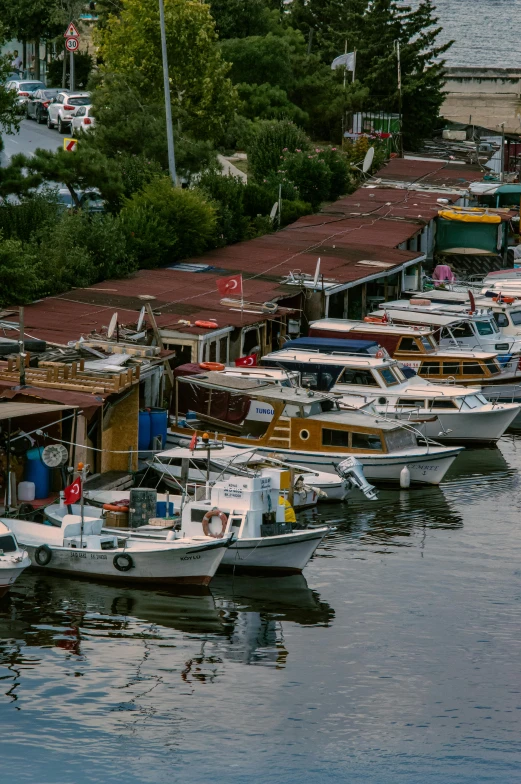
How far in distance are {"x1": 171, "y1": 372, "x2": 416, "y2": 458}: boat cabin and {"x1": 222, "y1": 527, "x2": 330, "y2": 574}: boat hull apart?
7181 mm

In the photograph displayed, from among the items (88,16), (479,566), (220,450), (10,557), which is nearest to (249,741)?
(10,557)

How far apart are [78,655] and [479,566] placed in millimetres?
10550

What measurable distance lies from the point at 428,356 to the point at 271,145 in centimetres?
2444

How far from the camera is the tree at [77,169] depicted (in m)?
48.9

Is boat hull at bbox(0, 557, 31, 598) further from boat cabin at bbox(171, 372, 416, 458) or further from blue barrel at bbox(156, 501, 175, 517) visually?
boat cabin at bbox(171, 372, 416, 458)

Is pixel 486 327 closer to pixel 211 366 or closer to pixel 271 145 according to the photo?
pixel 211 366

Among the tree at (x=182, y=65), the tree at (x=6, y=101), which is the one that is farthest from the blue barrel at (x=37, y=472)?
the tree at (x=182, y=65)

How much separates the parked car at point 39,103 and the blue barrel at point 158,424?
46.0 metres

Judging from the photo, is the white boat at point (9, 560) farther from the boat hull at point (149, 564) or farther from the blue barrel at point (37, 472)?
the blue barrel at point (37, 472)

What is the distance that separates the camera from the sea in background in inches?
4134

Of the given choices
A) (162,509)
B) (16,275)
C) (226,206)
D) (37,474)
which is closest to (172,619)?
(162,509)

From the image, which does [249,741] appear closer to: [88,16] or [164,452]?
[164,452]

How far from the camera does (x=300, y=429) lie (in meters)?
37.0

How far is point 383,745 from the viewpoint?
22.7 m
